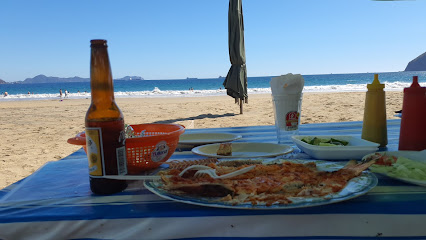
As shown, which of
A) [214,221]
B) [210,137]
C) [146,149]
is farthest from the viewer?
[210,137]

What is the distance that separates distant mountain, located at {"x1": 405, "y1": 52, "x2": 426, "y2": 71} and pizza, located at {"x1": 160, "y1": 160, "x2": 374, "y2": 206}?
76.4 metres

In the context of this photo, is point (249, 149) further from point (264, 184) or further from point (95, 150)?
point (95, 150)

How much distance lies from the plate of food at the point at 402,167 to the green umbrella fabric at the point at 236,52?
5330mm

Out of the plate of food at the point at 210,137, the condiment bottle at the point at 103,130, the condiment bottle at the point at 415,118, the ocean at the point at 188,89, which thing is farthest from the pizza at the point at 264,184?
the ocean at the point at 188,89

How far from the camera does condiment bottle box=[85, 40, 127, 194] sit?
2.27ft

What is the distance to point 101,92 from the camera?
74cm

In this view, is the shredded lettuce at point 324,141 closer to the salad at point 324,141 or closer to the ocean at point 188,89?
the salad at point 324,141

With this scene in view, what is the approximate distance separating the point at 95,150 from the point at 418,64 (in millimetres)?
78285

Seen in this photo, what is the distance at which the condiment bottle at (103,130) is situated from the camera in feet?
2.27

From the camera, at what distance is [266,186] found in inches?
26.0

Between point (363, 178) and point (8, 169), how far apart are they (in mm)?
4135

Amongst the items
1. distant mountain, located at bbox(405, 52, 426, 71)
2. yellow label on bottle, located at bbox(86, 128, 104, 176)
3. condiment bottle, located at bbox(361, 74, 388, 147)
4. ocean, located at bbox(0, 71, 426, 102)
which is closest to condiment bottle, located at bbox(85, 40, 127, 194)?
yellow label on bottle, located at bbox(86, 128, 104, 176)

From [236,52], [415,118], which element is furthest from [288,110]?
[236,52]

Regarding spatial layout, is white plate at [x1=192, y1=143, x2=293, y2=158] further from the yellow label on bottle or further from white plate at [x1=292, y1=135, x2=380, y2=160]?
the yellow label on bottle
